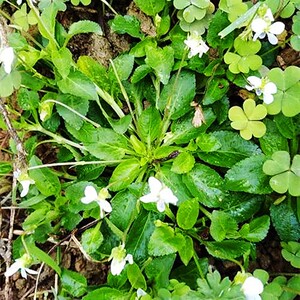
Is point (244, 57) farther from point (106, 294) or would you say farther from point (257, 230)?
point (106, 294)

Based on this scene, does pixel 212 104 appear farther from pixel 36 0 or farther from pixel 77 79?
pixel 36 0

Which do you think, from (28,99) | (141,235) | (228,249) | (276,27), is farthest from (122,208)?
(276,27)

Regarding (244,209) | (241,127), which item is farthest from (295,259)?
(241,127)

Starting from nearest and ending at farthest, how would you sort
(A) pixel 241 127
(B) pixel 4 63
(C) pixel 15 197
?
1. (B) pixel 4 63
2. (A) pixel 241 127
3. (C) pixel 15 197

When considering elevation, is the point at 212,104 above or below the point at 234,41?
below

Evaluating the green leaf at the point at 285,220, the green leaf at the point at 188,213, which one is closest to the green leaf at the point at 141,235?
the green leaf at the point at 188,213

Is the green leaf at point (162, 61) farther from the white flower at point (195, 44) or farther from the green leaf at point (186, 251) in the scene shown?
the green leaf at point (186, 251)

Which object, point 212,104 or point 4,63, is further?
point 212,104
